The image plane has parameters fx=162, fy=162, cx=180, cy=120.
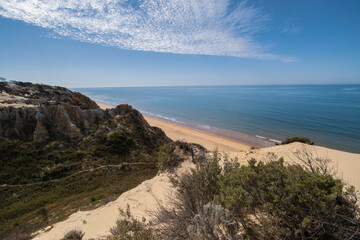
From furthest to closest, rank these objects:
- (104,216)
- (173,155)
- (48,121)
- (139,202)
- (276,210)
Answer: (48,121) < (173,155) < (139,202) < (104,216) < (276,210)

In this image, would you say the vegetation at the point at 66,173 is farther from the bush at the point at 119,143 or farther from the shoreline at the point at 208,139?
the shoreline at the point at 208,139

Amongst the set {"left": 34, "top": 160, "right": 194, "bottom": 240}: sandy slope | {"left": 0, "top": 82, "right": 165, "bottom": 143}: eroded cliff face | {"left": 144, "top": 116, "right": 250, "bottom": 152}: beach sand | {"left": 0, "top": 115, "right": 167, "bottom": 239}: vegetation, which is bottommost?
{"left": 144, "top": 116, "right": 250, "bottom": 152}: beach sand

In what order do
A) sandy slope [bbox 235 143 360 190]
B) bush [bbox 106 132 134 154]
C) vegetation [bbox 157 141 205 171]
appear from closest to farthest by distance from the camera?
1. sandy slope [bbox 235 143 360 190]
2. vegetation [bbox 157 141 205 171]
3. bush [bbox 106 132 134 154]

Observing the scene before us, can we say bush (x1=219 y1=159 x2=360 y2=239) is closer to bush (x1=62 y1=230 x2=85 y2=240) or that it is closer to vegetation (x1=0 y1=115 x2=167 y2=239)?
bush (x1=62 y1=230 x2=85 y2=240)

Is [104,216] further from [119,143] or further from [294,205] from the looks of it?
[119,143]

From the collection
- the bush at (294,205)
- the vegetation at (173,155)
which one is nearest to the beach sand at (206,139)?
the vegetation at (173,155)

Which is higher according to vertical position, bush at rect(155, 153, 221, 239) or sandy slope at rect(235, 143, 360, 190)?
bush at rect(155, 153, 221, 239)

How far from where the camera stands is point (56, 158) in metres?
14.5

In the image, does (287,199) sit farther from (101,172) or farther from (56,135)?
(56,135)

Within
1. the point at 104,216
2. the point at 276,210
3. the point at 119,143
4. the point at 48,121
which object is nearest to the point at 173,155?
the point at 104,216

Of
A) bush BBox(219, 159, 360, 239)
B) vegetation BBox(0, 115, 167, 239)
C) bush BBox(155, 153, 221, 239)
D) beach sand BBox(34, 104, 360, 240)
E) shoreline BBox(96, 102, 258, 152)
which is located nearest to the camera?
bush BBox(219, 159, 360, 239)

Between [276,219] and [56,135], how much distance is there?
2022cm

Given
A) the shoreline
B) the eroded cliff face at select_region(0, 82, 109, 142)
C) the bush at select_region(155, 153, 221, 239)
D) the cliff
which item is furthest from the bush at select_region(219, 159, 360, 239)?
the eroded cliff face at select_region(0, 82, 109, 142)

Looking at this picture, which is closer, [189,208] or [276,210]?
[276,210]
